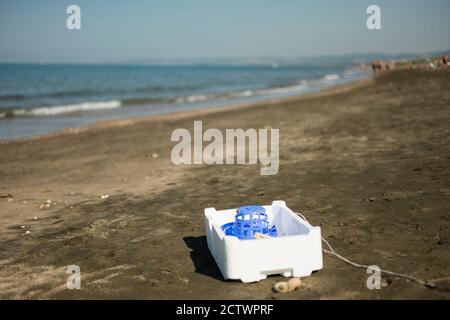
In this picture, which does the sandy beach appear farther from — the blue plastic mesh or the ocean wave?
the ocean wave

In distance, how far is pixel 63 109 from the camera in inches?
985

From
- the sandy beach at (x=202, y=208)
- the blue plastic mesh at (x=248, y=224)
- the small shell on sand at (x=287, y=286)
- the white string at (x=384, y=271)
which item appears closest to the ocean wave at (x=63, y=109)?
the sandy beach at (x=202, y=208)

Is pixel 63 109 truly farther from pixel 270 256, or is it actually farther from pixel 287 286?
pixel 287 286

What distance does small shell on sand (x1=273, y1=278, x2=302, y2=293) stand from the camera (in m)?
4.35

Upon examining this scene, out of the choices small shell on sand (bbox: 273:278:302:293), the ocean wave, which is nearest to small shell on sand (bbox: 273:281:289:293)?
small shell on sand (bbox: 273:278:302:293)

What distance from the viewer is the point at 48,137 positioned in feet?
53.4

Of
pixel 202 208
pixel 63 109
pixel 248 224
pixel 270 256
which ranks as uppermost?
pixel 63 109

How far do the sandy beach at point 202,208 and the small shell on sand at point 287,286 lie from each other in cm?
8

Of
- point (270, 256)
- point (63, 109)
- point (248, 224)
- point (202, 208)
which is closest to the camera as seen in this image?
point (270, 256)

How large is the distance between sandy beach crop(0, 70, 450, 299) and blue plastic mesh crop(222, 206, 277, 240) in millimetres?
429

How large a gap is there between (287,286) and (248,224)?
1009mm

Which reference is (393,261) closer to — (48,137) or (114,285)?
(114,285)

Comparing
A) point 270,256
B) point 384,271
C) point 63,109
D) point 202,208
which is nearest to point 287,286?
point 270,256
